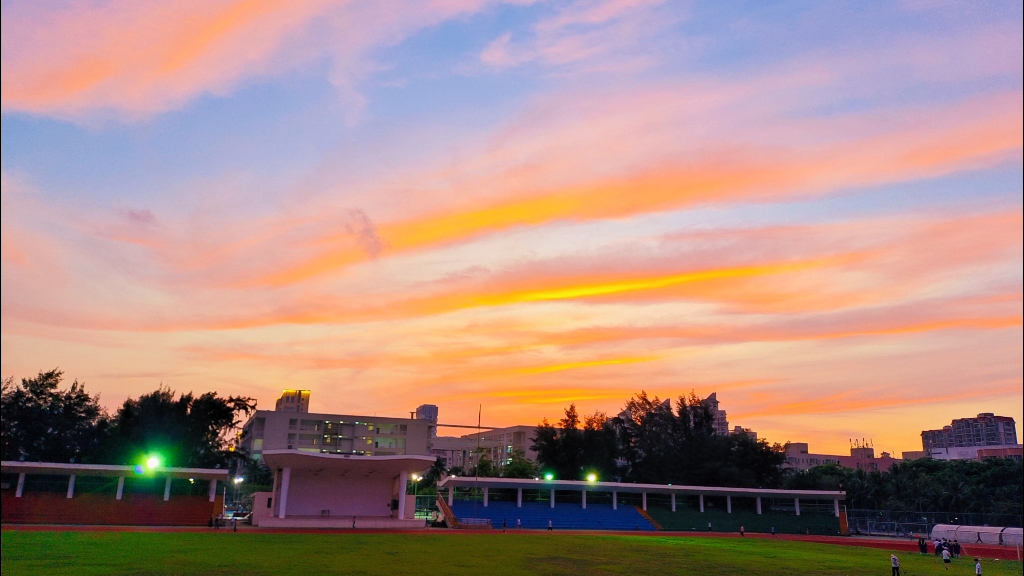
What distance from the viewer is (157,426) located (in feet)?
266

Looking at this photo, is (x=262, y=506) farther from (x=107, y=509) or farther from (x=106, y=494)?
(x=106, y=494)

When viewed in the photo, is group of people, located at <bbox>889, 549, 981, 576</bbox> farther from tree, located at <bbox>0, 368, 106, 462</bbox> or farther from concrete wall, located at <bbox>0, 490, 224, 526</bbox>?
tree, located at <bbox>0, 368, 106, 462</bbox>

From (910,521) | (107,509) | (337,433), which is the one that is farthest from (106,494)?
(910,521)

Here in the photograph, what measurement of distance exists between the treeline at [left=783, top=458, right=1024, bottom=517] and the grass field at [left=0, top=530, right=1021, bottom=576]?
47676mm

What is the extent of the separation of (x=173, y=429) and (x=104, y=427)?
9.38m

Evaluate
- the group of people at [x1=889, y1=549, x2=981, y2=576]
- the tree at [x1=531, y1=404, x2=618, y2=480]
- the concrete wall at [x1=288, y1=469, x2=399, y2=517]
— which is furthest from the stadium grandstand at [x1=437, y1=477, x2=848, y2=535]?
the group of people at [x1=889, y1=549, x2=981, y2=576]

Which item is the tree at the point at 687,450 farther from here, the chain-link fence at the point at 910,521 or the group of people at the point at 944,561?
the group of people at the point at 944,561

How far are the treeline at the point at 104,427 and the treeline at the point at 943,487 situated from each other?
77708 mm

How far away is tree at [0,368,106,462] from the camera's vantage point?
78.4m

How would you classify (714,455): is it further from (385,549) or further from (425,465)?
(385,549)

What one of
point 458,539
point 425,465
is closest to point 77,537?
point 458,539

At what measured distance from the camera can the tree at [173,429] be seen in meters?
78.8

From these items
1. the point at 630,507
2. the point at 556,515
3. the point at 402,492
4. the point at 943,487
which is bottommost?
the point at 556,515

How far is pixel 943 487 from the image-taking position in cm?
Result: 9000
